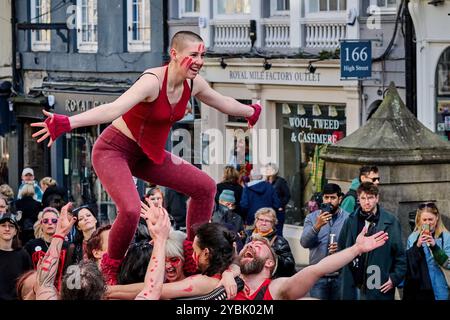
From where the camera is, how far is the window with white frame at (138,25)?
30.0 m

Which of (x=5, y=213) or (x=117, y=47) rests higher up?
(x=117, y=47)

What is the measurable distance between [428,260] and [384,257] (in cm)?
48

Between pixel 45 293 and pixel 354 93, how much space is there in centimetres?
1636

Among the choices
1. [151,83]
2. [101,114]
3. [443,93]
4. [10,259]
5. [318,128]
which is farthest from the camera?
[318,128]

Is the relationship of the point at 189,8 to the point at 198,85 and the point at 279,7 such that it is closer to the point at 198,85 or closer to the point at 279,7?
the point at 279,7

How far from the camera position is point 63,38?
32.2 metres

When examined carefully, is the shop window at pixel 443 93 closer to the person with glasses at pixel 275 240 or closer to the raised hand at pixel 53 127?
the person with glasses at pixel 275 240

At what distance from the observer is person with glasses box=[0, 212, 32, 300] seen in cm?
1070

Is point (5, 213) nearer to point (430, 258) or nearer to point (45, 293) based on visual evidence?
point (430, 258)

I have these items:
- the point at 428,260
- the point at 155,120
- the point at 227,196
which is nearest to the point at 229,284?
the point at 155,120

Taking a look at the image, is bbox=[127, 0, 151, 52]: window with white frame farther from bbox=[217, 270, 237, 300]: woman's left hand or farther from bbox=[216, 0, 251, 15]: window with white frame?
bbox=[217, 270, 237, 300]: woman's left hand

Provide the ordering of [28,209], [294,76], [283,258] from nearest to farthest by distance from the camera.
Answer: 1. [283,258]
2. [28,209]
3. [294,76]

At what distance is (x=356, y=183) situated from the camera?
43.9ft
